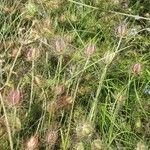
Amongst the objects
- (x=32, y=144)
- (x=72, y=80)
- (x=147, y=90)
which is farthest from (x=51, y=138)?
(x=147, y=90)

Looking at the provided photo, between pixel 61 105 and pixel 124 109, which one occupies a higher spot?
pixel 61 105

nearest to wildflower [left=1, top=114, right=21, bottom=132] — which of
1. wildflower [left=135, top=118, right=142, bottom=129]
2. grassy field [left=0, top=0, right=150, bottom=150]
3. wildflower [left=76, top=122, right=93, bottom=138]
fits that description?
grassy field [left=0, top=0, right=150, bottom=150]

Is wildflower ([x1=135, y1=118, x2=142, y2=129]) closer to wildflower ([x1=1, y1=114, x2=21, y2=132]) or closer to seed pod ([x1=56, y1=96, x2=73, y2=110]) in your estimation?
seed pod ([x1=56, y1=96, x2=73, y2=110])

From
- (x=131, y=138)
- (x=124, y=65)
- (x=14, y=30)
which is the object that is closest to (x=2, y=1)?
(x=14, y=30)

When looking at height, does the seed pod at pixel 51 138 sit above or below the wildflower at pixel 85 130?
below

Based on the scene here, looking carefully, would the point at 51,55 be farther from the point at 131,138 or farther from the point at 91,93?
the point at 131,138

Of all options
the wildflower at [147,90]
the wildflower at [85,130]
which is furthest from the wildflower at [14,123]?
the wildflower at [147,90]

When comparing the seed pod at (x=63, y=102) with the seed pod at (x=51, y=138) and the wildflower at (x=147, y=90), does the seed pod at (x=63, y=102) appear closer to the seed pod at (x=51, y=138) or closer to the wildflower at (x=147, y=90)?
the seed pod at (x=51, y=138)

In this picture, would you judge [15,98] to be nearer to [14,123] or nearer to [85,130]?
[14,123]

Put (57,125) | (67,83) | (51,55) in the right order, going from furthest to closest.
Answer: (51,55) < (67,83) < (57,125)
